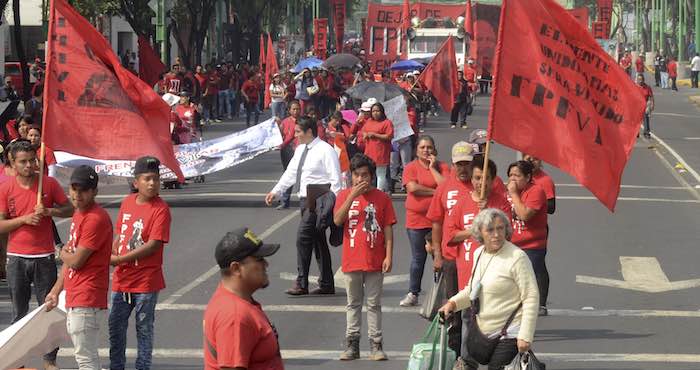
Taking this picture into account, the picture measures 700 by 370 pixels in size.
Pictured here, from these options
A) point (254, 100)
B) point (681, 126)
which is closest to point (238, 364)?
point (254, 100)

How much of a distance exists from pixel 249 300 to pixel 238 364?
11.6 inches

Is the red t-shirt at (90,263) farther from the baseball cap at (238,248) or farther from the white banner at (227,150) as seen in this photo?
the white banner at (227,150)

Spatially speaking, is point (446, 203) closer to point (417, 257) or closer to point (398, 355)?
point (398, 355)

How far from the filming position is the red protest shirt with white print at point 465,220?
10.8 metres

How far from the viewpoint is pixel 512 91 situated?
1110 centimetres

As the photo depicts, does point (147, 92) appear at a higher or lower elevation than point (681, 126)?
higher

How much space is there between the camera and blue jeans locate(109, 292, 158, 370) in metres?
10.4

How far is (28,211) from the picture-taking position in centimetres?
1127

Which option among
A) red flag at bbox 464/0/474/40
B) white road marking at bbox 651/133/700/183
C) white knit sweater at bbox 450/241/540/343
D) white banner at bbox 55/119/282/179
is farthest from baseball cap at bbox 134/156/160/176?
red flag at bbox 464/0/474/40

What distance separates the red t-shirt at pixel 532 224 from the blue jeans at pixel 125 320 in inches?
144

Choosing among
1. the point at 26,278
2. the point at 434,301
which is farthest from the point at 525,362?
the point at 26,278

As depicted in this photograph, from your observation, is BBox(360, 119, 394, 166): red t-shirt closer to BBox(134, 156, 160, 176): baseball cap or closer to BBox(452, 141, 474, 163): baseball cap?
BBox(452, 141, 474, 163): baseball cap

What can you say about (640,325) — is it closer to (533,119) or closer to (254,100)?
(533,119)

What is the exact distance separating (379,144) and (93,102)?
12.4 meters
